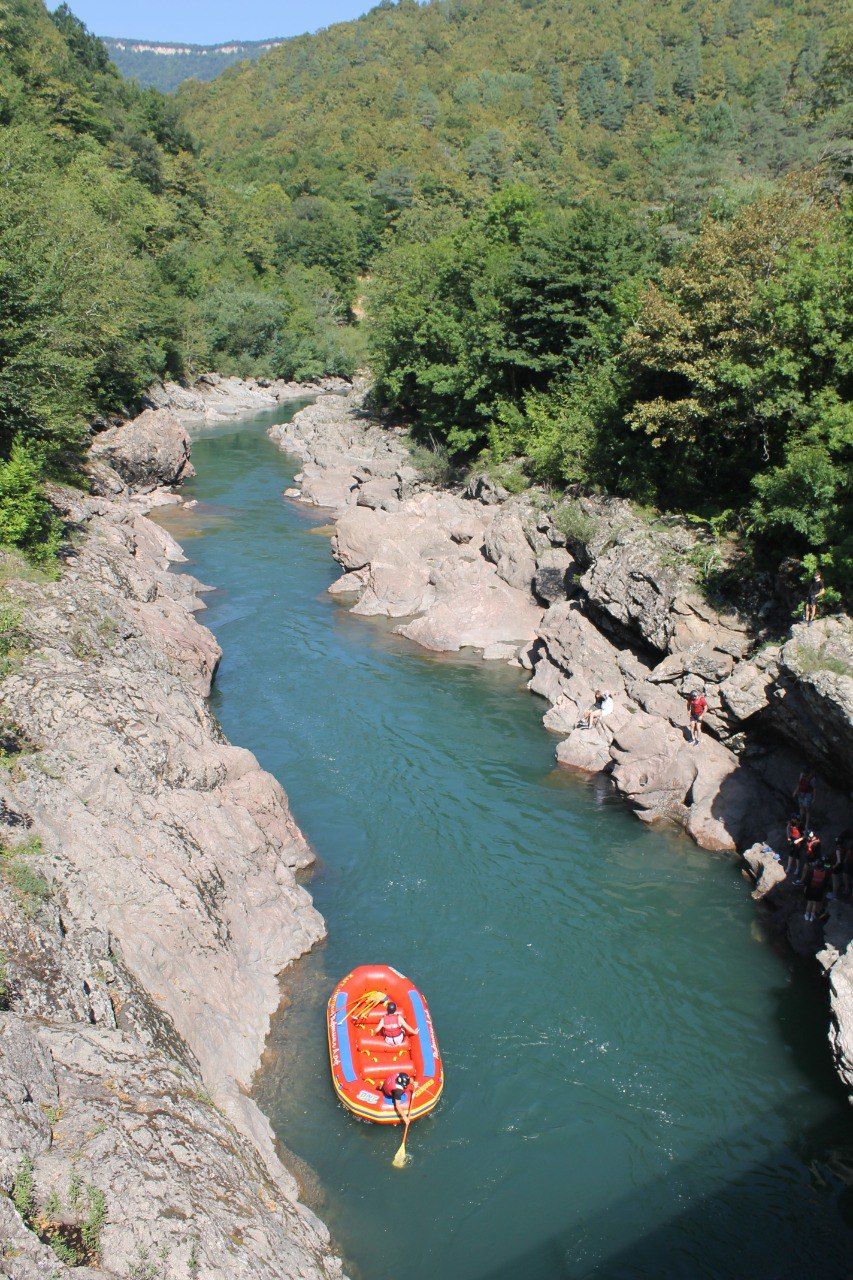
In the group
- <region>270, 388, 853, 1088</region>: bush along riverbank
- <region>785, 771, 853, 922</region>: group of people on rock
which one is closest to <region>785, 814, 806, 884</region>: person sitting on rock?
<region>785, 771, 853, 922</region>: group of people on rock

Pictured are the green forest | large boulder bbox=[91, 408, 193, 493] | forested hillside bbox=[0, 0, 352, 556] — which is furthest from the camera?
large boulder bbox=[91, 408, 193, 493]

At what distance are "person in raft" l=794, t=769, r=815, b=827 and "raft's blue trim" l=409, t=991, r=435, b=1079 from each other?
7759 mm

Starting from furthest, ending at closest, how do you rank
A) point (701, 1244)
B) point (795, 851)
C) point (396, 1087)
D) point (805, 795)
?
point (805, 795) < point (795, 851) < point (396, 1087) < point (701, 1244)

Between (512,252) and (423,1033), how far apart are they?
33.9 m

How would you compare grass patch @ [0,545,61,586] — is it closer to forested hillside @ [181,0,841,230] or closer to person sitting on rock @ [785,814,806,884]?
person sitting on rock @ [785,814,806,884]

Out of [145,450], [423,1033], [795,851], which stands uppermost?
[145,450]

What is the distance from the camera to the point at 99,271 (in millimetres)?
34219

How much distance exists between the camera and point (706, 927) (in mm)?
14297

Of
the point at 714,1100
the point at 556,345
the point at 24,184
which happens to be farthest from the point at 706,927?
the point at 24,184

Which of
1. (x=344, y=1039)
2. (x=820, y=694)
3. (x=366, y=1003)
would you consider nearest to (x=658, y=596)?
(x=820, y=694)

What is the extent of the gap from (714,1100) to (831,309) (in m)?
14.3

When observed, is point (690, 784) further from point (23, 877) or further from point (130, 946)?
point (23, 877)

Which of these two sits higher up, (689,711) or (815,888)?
(689,711)

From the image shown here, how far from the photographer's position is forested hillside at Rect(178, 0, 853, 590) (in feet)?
60.0
